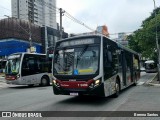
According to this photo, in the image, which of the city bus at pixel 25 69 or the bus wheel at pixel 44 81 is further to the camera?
the bus wheel at pixel 44 81

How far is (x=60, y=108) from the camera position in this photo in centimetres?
1041

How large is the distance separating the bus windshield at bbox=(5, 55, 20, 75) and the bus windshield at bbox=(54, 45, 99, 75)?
34.4 ft

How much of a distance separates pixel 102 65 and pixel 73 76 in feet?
4.15

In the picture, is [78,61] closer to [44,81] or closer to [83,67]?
[83,67]

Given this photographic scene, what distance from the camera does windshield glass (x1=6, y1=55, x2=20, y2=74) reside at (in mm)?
21766

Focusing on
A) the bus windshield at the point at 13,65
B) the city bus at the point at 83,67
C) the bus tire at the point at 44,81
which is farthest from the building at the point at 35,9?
the city bus at the point at 83,67

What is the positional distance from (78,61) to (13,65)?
1183 centimetres

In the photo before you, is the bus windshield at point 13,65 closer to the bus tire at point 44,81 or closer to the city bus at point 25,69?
the city bus at point 25,69

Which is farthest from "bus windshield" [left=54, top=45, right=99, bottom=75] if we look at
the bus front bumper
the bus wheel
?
the bus wheel

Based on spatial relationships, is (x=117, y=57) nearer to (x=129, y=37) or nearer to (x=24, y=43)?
(x=129, y=37)

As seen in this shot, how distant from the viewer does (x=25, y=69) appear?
2197 cm

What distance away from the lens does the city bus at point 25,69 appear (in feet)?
71.1

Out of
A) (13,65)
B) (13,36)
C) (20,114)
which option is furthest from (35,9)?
(20,114)

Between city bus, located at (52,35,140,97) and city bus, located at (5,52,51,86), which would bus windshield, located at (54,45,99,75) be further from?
city bus, located at (5,52,51,86)
